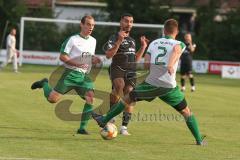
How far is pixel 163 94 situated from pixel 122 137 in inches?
56.1

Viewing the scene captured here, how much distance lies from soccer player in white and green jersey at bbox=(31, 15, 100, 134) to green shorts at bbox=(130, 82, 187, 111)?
1259mm

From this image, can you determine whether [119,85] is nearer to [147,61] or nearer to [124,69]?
[124,69]

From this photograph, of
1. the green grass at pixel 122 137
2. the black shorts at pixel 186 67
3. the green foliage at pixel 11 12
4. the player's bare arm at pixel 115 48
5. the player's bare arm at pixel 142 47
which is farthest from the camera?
the green foliage at pixel 11 12

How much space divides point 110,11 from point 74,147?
41628mm

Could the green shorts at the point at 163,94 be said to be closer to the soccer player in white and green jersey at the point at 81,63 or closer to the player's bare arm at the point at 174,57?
the player's bare arm at the point at 174,57

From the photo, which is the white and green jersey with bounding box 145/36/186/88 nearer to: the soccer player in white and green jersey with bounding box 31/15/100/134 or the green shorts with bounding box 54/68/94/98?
the soccer player in white and green jersey with bounding box 31/15/100/134

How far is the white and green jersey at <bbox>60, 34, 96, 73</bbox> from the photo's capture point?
43.8 ft

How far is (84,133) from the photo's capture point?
13672 mm

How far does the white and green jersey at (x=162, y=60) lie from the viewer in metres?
12.5

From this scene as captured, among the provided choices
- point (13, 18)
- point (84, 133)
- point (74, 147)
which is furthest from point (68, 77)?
point (13, 18)

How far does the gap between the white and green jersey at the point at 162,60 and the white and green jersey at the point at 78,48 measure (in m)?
1.50

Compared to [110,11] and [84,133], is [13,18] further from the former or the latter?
[84,133]

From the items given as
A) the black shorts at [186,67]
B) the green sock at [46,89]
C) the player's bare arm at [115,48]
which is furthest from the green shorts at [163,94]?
the black shorts at [186,67]

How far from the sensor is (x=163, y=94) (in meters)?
12.5
